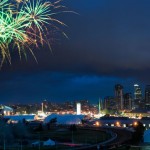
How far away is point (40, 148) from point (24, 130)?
1579 centimetres

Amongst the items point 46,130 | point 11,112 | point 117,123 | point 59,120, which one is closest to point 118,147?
point 46,130

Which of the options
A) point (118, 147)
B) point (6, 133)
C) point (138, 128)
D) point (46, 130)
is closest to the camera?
point (118, 147)

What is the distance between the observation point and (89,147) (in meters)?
49.0

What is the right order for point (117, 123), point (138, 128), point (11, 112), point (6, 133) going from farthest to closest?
point (11, 112), point (117, 123), point (138, 128), point (6, 133)

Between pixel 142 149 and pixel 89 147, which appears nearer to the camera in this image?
pixel 142 149

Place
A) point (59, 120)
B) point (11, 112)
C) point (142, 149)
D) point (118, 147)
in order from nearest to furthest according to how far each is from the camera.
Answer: point (142, 149) → point (118, 147) → point (59, 120) → point (11, 112)

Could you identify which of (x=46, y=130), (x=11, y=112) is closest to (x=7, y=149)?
(x=46, y=130)

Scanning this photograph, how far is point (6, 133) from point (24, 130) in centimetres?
1013

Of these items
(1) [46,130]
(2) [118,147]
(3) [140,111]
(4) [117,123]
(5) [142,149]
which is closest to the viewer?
(5) [142,149]

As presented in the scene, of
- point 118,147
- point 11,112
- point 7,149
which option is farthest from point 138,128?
point 11,112

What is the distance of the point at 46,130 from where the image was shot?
8450 cm

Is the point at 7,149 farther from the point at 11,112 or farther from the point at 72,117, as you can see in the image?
the point at 11,112

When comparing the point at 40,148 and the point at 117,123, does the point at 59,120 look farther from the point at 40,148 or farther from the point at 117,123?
the point at 40,148

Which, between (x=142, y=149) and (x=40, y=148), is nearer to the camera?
(x=142, y=149)
